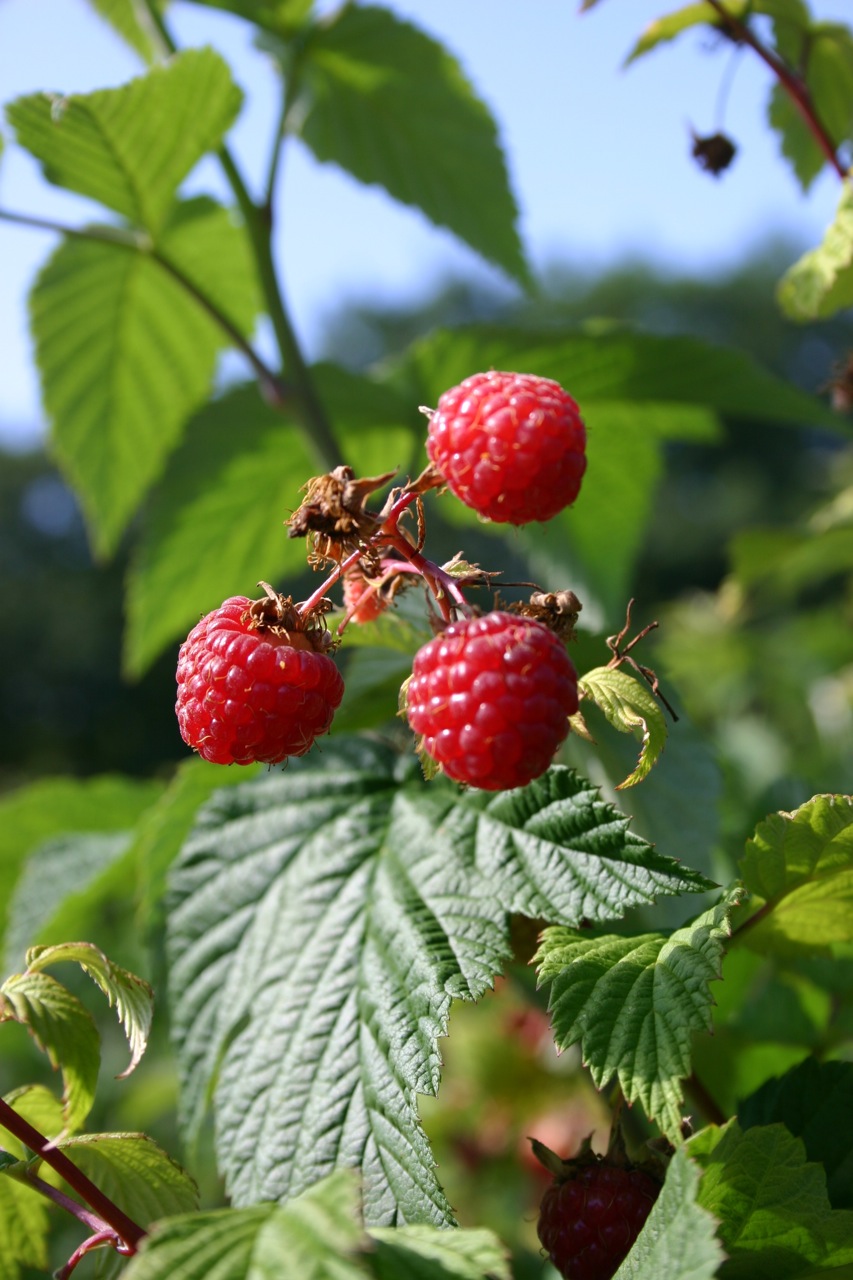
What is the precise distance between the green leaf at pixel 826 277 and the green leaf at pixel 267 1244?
1.82ft

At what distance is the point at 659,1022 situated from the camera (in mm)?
410

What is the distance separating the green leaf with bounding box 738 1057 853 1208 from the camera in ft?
1.61

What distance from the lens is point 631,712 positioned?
17.1 inches

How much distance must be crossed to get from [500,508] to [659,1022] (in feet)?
0.65

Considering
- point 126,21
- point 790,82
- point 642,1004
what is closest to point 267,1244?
point 642,1004

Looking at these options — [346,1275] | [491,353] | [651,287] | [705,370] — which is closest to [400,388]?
[491,353]

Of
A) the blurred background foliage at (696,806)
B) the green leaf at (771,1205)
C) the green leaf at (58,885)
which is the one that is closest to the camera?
the green leaf at (771,1205)

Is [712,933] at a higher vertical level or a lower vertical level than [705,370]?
higher

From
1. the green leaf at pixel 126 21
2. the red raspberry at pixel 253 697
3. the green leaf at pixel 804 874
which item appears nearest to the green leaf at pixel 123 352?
the green leaf at pixel 126 21

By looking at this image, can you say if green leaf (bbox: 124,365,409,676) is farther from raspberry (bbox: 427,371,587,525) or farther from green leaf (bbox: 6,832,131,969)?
raspberry (bbox: 427,371,587,525)

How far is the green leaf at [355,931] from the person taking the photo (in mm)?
471

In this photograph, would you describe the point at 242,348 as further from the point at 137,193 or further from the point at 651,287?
the point at 651,287

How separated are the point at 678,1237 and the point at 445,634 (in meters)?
0.22

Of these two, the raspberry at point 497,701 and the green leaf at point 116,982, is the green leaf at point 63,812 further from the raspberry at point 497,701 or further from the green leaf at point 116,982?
the raspberry at point 497,701
